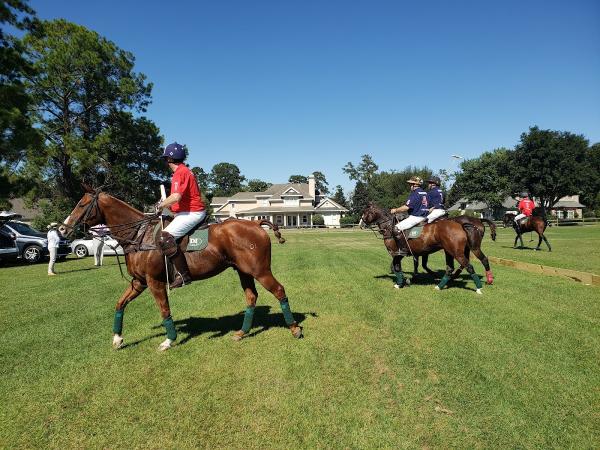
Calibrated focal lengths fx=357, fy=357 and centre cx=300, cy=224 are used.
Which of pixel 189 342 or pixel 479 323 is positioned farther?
pixel 479 323

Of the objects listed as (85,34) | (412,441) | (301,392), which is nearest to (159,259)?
(301,392)

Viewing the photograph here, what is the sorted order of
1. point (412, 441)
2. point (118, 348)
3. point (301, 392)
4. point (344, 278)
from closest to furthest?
1. point (412, 441)
2. point (301, 392)
3. point (118, 348)
4. point (344, 278)

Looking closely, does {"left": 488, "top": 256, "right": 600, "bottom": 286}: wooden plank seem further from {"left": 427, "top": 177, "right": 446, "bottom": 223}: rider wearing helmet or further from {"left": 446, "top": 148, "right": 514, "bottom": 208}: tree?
{"left": 446, "top": 148, "right": 514, "bottom": 208}: tree

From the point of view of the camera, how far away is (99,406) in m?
4.49

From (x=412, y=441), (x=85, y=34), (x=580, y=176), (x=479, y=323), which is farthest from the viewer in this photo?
(x=580, y=176)

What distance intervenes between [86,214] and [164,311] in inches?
91.2

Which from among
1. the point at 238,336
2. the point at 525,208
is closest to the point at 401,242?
the point at 238,336

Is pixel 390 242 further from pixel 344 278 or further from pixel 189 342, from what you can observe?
pixel 189 342

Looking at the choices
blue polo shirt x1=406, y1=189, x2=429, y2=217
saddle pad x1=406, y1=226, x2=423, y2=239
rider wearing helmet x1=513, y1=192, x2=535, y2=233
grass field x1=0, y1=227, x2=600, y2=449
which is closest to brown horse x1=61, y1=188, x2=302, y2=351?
grass field x1=0, y1=227, x2=600, y2=449

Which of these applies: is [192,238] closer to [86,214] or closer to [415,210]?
[86,214]

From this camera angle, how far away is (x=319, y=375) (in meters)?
5.14

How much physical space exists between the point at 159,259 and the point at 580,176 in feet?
213

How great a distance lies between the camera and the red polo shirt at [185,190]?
247 inches

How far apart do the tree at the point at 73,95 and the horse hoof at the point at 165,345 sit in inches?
1299
